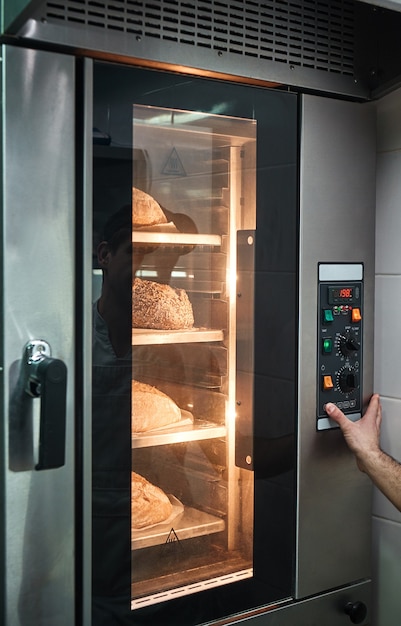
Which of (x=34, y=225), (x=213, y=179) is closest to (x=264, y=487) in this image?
(x=213, y=179)

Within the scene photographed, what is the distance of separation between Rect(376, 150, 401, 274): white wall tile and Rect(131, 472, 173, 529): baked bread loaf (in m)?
0.85

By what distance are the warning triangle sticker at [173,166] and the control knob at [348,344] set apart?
1.96 feet

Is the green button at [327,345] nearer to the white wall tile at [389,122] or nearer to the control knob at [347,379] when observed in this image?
the control knob at [347,379]

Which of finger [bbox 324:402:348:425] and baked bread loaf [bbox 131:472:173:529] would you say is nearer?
baked bread loaf [bbox 131:472:173:529]

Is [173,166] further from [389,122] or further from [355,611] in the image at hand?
[355,611]

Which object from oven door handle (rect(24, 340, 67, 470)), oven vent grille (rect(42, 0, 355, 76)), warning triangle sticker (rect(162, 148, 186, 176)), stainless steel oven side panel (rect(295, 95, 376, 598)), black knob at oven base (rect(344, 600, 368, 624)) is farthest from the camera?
black knob at oven base (rect(344, 600, 368, 624))

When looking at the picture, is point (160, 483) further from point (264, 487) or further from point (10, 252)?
point (10, 252)

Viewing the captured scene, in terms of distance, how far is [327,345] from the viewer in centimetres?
192

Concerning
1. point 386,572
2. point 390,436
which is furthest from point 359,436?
point 386,572

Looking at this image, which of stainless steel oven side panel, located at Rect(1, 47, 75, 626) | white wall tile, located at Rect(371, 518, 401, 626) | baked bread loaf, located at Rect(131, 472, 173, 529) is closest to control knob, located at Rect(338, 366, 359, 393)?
white wall tile, located at Rect(371, 518, 401, 626)

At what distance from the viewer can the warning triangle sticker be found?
1668 mm

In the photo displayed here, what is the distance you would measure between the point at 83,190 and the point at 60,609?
0.81m

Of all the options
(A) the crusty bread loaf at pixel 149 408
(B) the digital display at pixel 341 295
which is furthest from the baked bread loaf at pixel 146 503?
(B) the digital display at pixel 341 295

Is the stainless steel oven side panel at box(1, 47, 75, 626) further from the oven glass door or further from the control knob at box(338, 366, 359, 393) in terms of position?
the control knob at box(338, 366, 359, 393)
